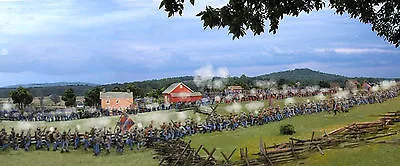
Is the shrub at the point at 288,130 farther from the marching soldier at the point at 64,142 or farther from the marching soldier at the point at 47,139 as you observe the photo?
the marching soldier at the point at 47,139

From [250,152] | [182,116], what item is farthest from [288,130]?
[182,116]

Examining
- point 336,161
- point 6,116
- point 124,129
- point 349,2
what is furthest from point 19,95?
point 349,2

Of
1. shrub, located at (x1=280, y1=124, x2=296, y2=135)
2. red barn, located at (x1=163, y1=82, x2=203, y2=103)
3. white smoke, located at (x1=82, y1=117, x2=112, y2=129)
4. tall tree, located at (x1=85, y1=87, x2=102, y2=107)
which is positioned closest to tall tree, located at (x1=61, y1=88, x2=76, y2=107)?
tall tree, located at (x1=85, y1=87, x2=102, y2=107)

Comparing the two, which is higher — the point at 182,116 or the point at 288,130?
the point at 182,116

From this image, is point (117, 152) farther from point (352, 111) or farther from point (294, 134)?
point (352, 111)

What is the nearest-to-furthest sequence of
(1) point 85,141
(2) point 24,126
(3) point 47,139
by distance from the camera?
(1) point 85,141 < (3) point 47,139 < (2) point 24,126

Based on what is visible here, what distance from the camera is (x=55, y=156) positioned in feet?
95.0

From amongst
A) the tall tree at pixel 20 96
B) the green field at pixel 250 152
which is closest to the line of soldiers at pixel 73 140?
the green field at pixel 250 152

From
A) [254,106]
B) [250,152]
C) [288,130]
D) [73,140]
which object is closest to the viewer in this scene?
[250,152]

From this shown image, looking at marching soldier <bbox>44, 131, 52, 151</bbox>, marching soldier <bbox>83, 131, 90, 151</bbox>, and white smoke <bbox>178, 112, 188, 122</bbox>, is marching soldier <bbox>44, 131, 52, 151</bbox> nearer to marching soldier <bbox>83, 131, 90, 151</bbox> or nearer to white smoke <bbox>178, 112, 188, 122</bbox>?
marching soldier <bbox>83, 131, 90, 151</bbox>

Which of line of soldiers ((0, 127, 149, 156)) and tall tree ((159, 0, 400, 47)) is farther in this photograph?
line of soldiers ((0, 127, 149, 156))

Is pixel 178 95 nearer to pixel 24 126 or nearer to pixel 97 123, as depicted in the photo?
pixel 97 123

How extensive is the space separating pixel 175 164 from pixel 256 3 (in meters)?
14.6

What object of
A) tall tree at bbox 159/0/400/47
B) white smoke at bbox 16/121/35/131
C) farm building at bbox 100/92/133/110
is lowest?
white smoke at bbox 16/121/35/131
